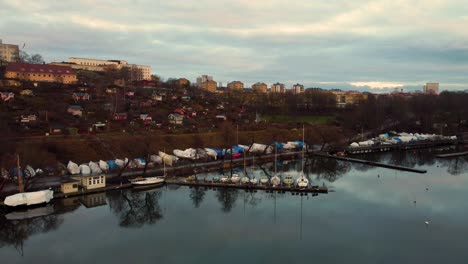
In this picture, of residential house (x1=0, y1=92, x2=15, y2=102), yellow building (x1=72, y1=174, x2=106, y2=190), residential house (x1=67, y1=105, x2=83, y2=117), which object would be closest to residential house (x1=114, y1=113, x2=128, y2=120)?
residential house (x1=67, y1=105, x2=83, y2=117)

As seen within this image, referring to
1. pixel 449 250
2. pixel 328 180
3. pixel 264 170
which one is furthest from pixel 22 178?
pixel 449 250

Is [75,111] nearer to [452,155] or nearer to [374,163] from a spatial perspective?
[374,163]

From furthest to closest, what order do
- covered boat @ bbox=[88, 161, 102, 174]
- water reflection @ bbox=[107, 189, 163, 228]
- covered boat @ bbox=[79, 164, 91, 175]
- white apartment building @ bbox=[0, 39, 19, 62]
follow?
1. white apartment building @ bbox=[0, 39, 19, 62]
2. covered boat @ bbox=[88, 161, 102, 174]
3. covered boat @ bbox=[79, 164, 91, 175]
4. water reflection @ bbox=[107, 189, 163, 228]

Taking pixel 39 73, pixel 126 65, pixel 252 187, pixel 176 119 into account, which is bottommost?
pixel 252 187

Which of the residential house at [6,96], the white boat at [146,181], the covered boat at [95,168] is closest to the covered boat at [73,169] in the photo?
the covered boat at [95,168]

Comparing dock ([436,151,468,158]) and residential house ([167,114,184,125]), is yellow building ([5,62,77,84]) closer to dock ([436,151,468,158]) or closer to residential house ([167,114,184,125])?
residential house ([167,114,184,125])

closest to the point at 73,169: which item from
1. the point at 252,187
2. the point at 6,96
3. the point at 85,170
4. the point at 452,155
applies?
the point at 85,170
